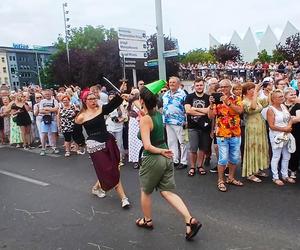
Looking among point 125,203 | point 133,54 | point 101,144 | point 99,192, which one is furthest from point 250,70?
point 125,203

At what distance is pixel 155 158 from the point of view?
4230 millimetres

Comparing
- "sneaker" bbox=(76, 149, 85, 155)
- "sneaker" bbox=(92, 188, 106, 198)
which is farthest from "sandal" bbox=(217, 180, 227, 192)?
"sneaker" bbox=(76, 149, 85, 155)

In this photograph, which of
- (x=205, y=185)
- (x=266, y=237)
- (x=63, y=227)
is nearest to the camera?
(x=266, y=237)

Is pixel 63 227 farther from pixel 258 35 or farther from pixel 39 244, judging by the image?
pixel 258 35

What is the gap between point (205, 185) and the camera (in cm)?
611

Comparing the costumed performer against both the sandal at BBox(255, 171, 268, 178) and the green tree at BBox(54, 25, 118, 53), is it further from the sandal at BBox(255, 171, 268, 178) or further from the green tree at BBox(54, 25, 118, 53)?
the green tree at BBox(54, 25, 118, 53)

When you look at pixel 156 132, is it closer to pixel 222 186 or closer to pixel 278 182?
pixel 222 186

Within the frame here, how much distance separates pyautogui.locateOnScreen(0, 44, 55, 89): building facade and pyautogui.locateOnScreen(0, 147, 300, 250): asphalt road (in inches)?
3929

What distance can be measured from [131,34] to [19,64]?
101713 mm

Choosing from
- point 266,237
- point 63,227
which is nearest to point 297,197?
point 266,237

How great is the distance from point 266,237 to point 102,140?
8.31 feet

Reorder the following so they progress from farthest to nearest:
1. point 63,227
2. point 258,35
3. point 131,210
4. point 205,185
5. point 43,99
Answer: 1. point 258,35
2. point 43,99
3. point 205,185
4. point 131,210
5. point 63,227

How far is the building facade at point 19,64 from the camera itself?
338ft

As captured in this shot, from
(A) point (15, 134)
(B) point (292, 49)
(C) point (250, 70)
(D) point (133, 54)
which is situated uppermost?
(B) point (292, 49)
